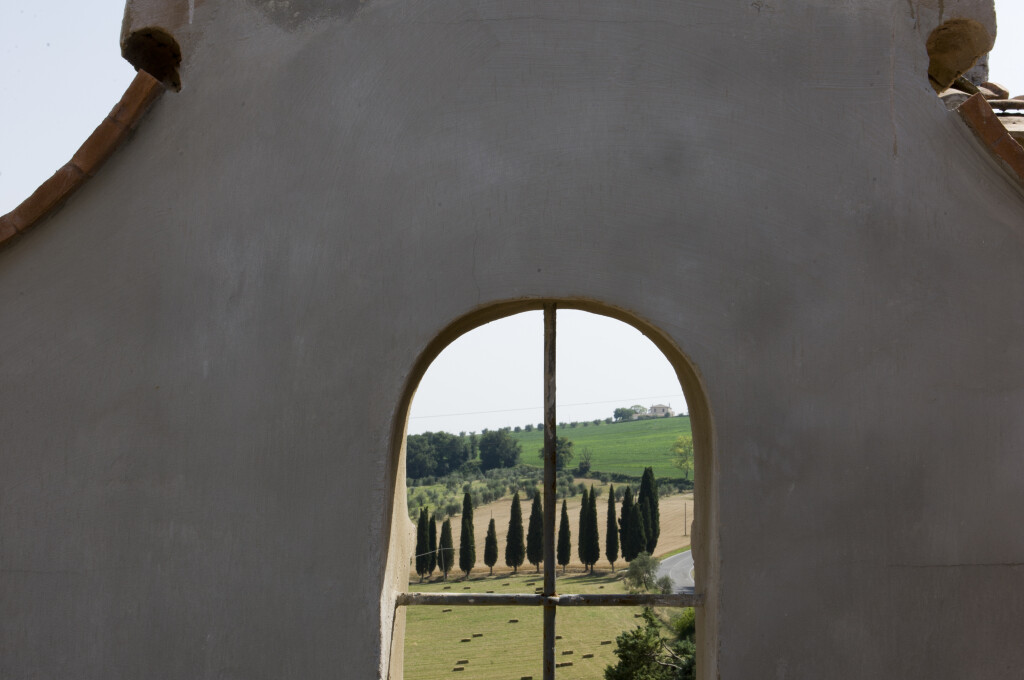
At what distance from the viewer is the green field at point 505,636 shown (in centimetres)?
2542

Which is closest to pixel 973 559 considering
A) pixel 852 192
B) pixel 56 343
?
pixel 852 192

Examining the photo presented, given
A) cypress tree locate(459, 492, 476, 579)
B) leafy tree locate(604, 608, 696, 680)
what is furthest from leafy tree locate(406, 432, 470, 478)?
leafy tree locate(604, 608, 696, 680)

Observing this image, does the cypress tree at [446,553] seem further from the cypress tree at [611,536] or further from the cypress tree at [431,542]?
the cypress tree at [611,536]

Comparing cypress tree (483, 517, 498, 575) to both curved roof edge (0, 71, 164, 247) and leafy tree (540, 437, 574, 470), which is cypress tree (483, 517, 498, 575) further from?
curved roof edge (0, 71, 164, 247)

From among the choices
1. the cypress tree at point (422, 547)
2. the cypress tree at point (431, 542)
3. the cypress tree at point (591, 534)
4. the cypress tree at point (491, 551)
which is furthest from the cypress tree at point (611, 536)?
the cypress tree at point (422, 547)

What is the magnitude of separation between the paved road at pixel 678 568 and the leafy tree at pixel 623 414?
14380 mm

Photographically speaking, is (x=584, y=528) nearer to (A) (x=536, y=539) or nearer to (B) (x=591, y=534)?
(B) (x=591, y=534)

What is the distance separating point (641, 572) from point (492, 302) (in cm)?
2547

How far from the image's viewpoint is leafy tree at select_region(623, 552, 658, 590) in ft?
88.2

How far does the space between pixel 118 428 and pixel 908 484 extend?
2.88m

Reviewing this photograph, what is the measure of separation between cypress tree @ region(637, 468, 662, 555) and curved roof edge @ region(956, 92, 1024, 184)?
26059 millimetres

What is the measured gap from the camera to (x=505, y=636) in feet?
98.1

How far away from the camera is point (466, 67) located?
3.13 m

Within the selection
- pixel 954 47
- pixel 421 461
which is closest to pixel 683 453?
pixel 421 461
